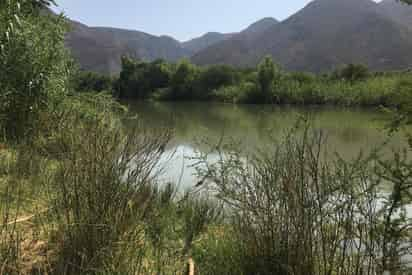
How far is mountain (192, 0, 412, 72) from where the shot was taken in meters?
82.5

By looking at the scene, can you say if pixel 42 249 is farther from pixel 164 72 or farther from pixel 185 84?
pixel 164 72

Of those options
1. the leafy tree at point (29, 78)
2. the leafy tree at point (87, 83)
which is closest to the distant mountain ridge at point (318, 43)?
the leafy tree at point (87, 83)

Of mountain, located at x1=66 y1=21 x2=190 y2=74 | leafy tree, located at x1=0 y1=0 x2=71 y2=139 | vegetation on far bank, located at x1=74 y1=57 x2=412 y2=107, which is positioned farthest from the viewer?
mountain, located at x1=66 y1=21 x2=190 y2=74

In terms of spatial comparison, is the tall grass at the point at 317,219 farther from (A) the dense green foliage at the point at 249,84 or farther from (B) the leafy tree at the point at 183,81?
(B) the leafy tree at the point at 183,81

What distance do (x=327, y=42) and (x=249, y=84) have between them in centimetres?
7581

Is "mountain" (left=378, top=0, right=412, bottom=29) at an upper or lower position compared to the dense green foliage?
upper

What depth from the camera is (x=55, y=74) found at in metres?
6.20

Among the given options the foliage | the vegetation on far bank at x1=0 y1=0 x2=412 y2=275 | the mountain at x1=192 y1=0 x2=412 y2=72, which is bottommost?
the vegetation on far bank at x1=0 y1=0 x2=412 y2=275

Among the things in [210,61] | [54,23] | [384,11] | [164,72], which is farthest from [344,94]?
[384,11]

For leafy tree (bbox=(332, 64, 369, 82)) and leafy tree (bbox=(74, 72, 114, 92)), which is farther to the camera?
leafy tree (bbox=(332, 64, 369, 82))

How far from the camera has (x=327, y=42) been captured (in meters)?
100

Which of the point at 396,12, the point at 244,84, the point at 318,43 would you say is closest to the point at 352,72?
the point at 244,84

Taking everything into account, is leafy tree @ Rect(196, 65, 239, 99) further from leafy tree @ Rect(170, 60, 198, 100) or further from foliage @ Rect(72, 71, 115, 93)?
foliage @ Rect(72, 71, 115, 93)

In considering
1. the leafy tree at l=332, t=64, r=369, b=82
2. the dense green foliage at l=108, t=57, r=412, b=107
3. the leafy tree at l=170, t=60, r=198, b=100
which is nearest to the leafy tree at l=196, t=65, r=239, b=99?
the dense green foliage at l=108, t=57, r=412, b=107
